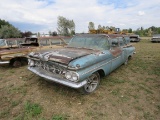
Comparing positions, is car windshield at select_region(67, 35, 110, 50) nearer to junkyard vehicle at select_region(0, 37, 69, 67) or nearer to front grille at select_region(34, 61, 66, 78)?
front grille at select_region(34, 61, 66, 78)

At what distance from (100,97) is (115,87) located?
2.86ft

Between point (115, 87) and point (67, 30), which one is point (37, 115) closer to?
point (115, 87)

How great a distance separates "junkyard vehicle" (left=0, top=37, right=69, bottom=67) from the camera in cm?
654

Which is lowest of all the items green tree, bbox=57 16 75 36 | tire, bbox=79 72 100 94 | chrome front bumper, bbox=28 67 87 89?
tire, bbox=79 72 100 94

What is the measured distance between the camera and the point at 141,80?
5.08 meters

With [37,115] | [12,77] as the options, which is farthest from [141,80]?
[12,77]

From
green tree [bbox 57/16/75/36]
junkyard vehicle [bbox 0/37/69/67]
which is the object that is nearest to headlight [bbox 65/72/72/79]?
junkyard vehicle [bbox 0/37/69/67]

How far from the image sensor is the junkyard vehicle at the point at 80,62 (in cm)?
335

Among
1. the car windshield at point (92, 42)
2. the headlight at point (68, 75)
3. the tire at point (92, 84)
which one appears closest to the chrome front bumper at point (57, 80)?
the headlight at point (68, 75)

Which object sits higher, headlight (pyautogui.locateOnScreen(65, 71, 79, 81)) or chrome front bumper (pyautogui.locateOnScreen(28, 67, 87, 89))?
headlight (pyautogui.locateOnScreen(65, 71, 79, 81))

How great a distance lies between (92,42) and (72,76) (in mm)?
1899

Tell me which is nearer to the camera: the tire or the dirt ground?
the dirt ground

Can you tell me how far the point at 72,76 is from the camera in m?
3.33

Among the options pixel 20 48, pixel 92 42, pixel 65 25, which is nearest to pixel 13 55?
pixel 20 48
